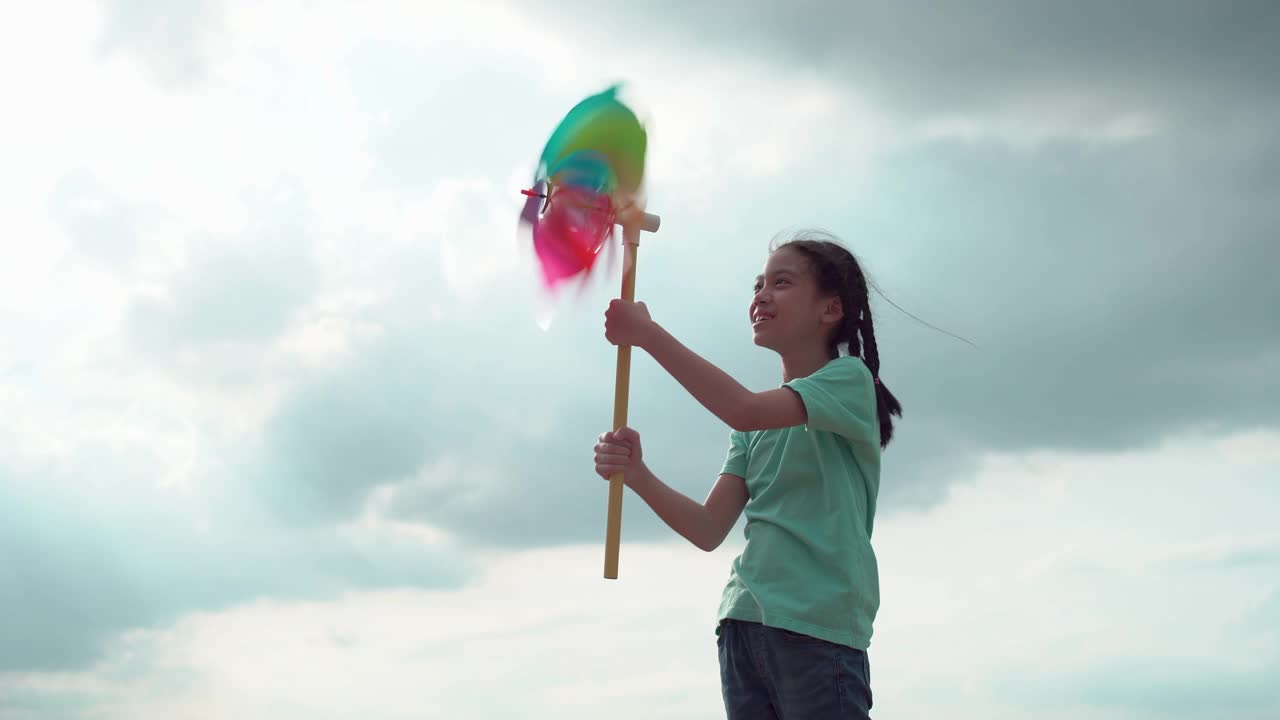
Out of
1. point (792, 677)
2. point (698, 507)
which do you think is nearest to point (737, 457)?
point (698, 507)

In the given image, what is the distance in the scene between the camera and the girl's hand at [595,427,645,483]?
3781 millimetres

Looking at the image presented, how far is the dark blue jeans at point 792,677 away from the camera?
129 inches

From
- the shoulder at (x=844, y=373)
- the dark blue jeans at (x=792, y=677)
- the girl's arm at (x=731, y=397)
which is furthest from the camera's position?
the shoulder at (x=844, y=373)

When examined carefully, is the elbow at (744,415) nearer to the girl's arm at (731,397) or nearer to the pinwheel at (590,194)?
the girl's arm at (731,397)

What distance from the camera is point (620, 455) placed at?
3.78 m

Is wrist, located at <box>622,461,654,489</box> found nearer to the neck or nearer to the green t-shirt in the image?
the green t-shirt

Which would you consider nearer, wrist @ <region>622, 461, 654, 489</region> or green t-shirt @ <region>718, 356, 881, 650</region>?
green t-shirt @ <region>718, 356, 881, 650</region>

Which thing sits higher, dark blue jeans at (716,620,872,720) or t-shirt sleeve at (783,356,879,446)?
t-shirt sleeve at (783,356,879,446)

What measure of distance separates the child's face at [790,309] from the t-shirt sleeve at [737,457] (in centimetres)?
36

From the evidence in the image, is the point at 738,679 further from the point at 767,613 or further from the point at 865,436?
the point at 865,436

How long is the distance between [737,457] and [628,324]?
0.63 m

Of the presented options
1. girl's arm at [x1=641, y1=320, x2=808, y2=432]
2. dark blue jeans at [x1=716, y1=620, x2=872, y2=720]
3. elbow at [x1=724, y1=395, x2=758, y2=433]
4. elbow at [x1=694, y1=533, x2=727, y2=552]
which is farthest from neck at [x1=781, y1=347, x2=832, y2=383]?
dark blue jeans at [x1=716, y1=620, x2=872, y2=720]

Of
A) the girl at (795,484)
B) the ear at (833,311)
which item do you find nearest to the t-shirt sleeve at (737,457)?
the girl at (795,484)

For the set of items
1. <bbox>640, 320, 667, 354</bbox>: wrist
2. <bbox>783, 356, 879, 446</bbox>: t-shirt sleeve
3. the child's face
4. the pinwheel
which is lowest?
<bbox>783, 356, 879, 446</bbox>: t-shirt sleeve
